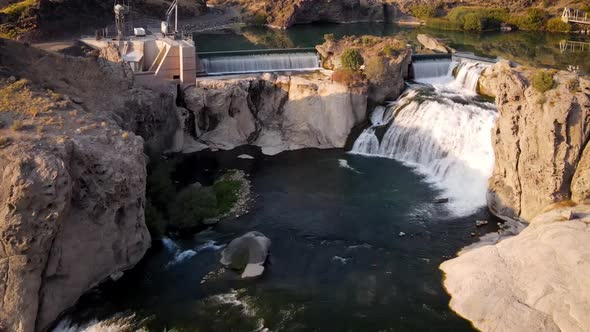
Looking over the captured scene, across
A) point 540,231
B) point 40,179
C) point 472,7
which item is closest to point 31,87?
point 40,179

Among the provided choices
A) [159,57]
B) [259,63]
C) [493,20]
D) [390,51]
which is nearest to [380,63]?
[390,51]

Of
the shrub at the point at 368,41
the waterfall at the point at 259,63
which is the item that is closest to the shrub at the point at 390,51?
the shrub at the point at 368,41

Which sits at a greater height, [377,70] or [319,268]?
[377,70]

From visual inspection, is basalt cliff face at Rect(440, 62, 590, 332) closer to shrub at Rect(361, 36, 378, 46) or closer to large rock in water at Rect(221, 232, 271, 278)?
large rock in water at Rect(221, 232, 271, 278)

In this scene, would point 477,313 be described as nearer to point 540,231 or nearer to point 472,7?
point 540,231

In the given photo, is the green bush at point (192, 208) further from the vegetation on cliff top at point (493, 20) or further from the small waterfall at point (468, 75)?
the vegetation on cliff top at point (493, 20)

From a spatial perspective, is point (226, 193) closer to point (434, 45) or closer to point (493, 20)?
point (434, 45)
